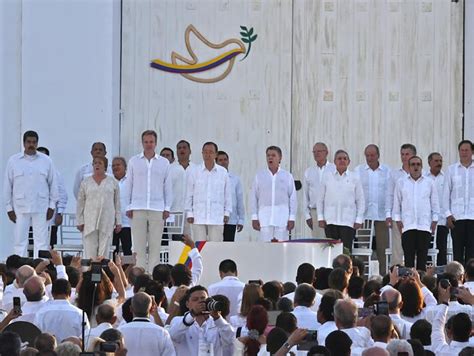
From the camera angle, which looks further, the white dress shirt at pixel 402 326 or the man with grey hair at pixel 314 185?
the man with grey hair at pixel 314 185

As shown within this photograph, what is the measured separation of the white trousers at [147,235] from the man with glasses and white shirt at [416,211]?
3.22m

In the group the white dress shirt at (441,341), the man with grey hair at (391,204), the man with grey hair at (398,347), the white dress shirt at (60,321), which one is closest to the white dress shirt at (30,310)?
the white dress shirt at (60,321)

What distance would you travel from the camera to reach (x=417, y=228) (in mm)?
20219

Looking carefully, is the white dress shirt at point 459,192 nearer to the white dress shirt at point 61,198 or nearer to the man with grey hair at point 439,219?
the man with grey hair at point 439,219

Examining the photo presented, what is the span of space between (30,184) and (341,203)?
4.27 meters

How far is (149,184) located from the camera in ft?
66.3

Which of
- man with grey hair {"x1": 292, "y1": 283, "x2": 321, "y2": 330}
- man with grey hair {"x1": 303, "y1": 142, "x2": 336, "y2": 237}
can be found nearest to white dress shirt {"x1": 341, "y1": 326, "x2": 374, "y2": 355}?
man with grey hair {"x1": 292, "y1": 283, "x2": 321, "y2": 330}

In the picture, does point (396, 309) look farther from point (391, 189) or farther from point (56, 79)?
point (56, 79)

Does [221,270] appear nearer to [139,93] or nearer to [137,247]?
[137,247]

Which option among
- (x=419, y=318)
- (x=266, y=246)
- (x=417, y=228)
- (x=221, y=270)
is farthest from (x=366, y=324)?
(x=417, y=228)

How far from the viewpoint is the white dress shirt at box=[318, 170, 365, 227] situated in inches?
814

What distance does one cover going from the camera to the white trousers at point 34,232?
2097 cm

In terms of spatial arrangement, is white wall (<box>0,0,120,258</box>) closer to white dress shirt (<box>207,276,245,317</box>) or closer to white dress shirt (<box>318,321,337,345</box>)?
white dress shirt (<box>207,276,245,317</box>)

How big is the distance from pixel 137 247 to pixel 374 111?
577 centimetres
